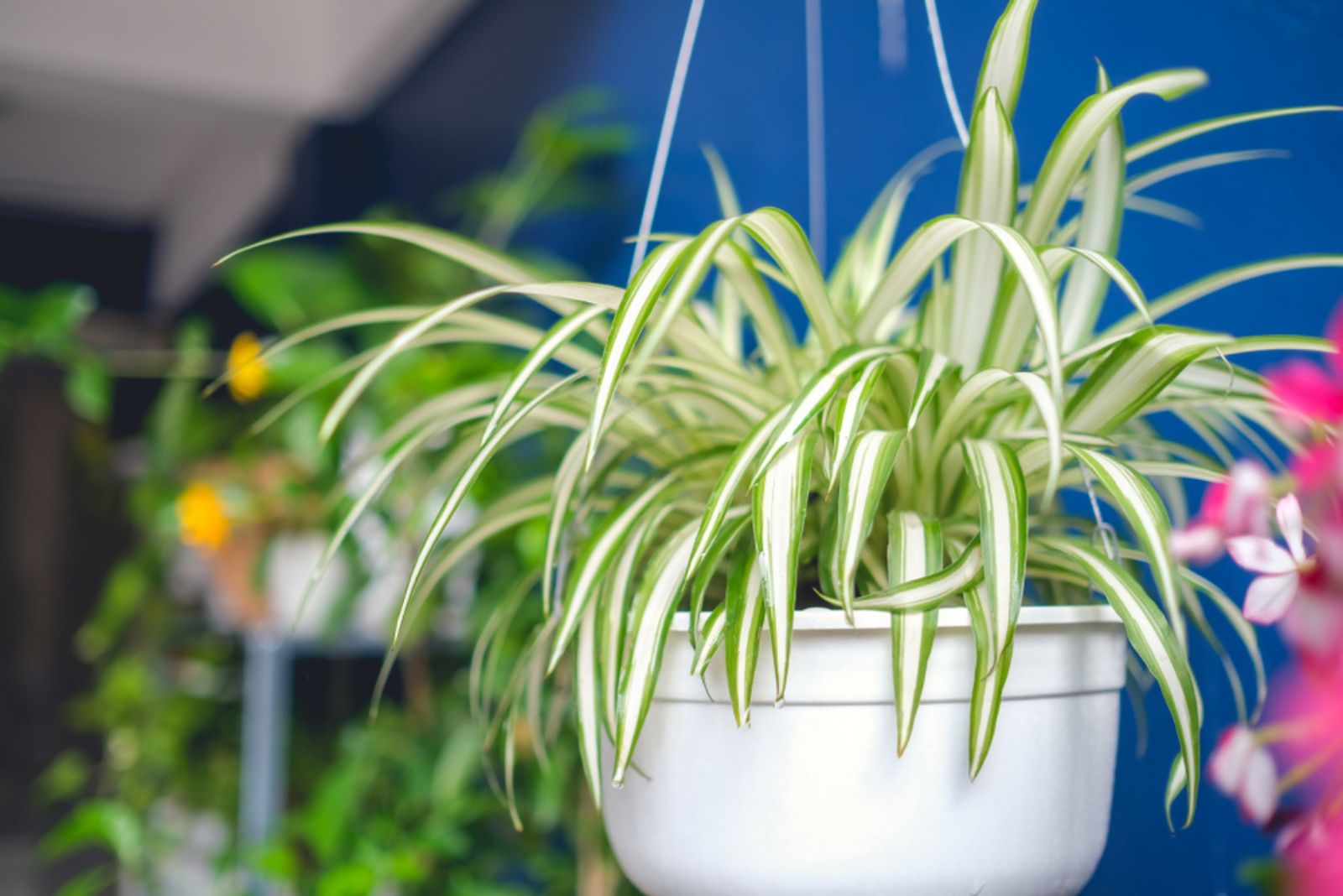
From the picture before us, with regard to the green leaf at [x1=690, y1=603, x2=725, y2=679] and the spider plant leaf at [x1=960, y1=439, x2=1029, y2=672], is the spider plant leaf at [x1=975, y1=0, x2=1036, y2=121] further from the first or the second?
the green leaf at [x1=690, y1=603, x2=725, y2=679]

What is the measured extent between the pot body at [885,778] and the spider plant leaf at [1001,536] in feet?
0.19

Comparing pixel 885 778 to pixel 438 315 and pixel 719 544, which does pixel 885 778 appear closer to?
pixel 719 544

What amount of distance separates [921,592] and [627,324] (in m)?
0.21

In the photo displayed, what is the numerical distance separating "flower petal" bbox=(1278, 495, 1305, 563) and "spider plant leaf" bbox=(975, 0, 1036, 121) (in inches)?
11.6

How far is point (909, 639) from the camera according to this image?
1.94 feet

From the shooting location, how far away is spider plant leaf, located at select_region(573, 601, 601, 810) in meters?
0.68

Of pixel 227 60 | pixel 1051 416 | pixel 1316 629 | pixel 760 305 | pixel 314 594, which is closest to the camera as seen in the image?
pixel 1316 629

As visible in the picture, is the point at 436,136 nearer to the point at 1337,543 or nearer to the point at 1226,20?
the point at 1226,20

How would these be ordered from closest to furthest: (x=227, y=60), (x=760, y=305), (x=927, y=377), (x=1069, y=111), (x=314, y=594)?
(x=927, y=377), (x=760, y=305), (x=1069, y=111), (x=314, y=594), (x=227, y=60)

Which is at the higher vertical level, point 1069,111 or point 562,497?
point 1069,111

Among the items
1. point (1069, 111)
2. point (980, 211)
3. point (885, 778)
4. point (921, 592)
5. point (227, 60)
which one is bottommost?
point (885, 778)

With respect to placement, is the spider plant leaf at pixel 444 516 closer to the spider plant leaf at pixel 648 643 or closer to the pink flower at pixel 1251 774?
the spider plant leaf at pixel 648 643

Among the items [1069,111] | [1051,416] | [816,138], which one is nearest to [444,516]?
[1051,416]

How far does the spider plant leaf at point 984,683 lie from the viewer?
56 cm
